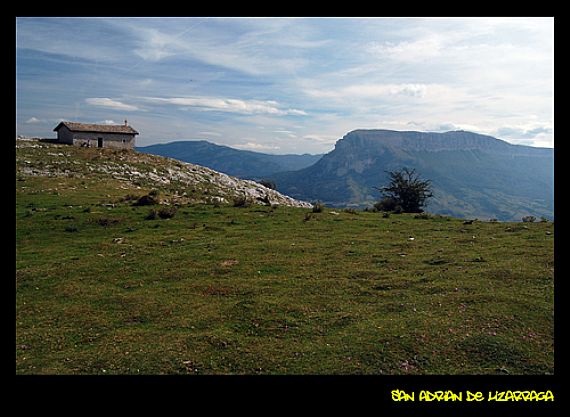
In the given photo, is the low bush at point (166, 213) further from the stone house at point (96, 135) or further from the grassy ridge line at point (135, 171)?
the stone house at point (96, 135)

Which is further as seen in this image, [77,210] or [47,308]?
[77,210]

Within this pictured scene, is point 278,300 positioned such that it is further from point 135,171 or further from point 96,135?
point 96,135

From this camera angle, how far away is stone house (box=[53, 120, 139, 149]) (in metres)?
69.9

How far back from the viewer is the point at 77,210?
3009 cm

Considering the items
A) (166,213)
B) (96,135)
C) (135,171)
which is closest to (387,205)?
(166,213)

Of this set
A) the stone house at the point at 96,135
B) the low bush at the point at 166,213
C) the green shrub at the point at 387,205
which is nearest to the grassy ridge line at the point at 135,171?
the stone house at the point at 96,135

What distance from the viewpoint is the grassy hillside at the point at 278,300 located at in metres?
9.46

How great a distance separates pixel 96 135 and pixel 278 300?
6930 centimetres

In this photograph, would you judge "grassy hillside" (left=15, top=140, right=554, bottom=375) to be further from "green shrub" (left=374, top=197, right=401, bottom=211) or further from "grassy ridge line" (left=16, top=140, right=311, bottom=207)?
"grassy ridge line" (left=16, top=140, right=311, bottom=207)

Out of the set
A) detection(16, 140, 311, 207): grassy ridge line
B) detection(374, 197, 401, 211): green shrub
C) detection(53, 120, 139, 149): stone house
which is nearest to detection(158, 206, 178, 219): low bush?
detection(16, 140, 311, 207): grassy ridge line
